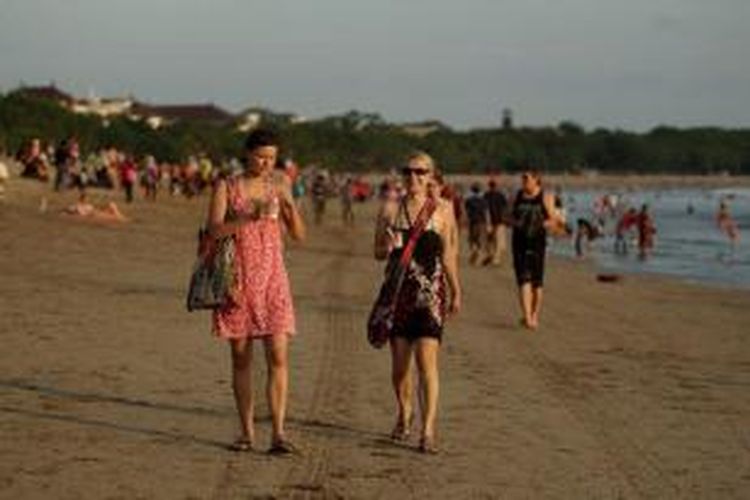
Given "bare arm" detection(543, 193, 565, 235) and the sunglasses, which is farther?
"bare arm" detection(543, 193, 565, 235)

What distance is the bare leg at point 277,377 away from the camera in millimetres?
7368

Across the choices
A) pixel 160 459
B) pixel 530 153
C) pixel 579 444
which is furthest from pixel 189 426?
pixel 530 153

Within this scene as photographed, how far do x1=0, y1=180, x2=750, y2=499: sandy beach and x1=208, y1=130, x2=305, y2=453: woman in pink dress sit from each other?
62cm

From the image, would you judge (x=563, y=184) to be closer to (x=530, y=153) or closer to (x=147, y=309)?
(x=530, y=153)

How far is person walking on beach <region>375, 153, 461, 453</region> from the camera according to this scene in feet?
25.2

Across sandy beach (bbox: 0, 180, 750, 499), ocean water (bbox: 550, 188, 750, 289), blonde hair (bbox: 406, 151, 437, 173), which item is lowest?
ocean water (bbox: 550, 188, 750, 289)

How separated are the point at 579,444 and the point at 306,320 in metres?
6.16

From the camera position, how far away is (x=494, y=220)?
2609cm

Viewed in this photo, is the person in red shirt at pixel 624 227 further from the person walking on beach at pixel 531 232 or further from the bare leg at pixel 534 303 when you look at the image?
the person walking on beach at pixel 531 232

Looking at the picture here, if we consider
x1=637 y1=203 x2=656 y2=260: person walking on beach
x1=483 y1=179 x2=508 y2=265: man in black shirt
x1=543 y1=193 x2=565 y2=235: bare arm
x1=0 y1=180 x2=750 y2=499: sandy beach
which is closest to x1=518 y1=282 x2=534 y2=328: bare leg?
x1=0 y1=180 x2=750 y2=499: sandy beach

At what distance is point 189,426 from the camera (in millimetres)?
8211

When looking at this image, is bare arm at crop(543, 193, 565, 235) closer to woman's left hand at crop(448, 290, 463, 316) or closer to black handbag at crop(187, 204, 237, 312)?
woman's left hand at crop(448, 290, 463, 316)

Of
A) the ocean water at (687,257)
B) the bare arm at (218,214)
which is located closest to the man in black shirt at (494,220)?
the ocean water at (687,257)

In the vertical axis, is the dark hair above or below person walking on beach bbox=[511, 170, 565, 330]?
above
